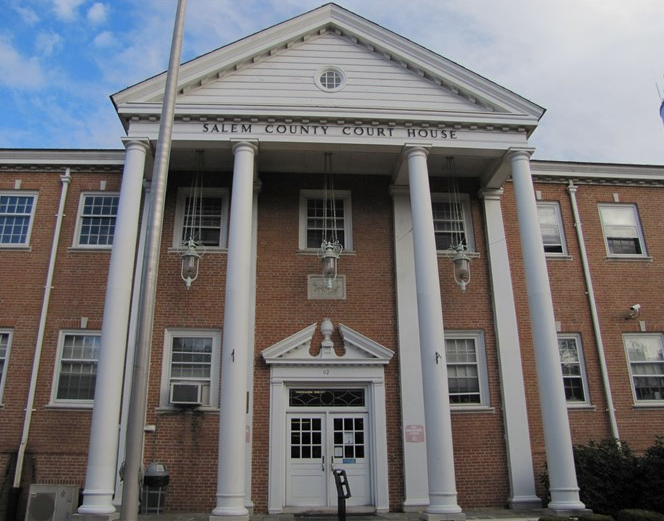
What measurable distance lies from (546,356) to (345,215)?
6470mm

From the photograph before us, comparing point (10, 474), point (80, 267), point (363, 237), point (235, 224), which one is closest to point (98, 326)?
point (80, 267)

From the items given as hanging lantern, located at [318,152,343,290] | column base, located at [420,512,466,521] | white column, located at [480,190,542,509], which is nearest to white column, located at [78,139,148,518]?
hanging lantern, located at [318,152,343,290]

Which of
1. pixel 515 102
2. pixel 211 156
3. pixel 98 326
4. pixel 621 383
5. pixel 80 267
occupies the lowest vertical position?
pixel 621 383

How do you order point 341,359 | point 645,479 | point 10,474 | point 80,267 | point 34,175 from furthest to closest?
1. point 34,175
2. point 80,267
3. point 341,359
4. point 10,474
5. point 645,479

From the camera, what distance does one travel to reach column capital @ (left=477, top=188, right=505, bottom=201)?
16578 mm

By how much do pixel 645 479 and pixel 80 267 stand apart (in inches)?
571

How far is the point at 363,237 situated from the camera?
16.0m

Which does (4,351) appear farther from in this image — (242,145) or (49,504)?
(242,145)

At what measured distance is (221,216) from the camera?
16172 millimetres

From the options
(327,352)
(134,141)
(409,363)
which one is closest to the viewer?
(134,141)

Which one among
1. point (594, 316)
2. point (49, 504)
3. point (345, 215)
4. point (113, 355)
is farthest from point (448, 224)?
point (49, 504)

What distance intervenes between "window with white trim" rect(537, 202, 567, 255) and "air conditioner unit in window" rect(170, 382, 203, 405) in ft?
33.8

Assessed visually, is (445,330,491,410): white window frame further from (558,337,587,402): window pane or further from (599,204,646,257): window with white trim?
(599,204,646,257): window with white trim

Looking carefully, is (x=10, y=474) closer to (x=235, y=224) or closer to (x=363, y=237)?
(x=235, y=224)
